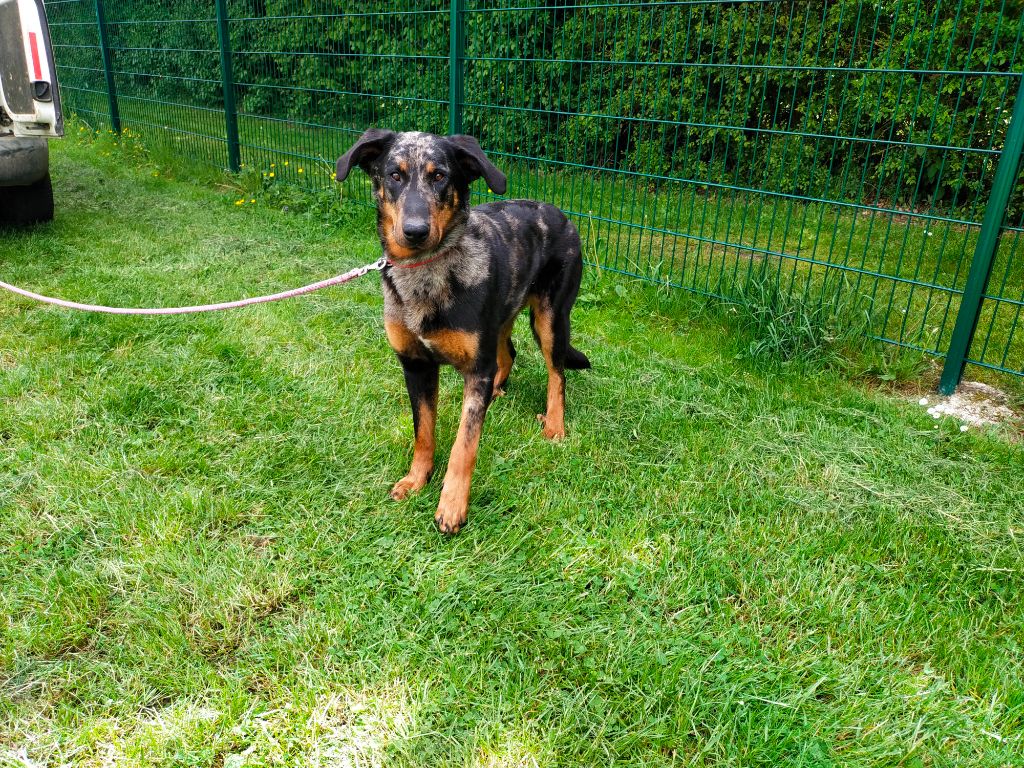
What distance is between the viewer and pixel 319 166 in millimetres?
7496

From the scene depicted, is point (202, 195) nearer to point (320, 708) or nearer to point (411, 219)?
point (411, 219)

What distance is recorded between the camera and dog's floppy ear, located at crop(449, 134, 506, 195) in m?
2.52

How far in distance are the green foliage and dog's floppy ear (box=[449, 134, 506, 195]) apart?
2.37 meters

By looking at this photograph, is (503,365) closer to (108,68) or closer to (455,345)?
(455,345)

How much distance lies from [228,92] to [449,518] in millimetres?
7391

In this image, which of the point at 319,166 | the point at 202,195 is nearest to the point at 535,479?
the point at 319,166

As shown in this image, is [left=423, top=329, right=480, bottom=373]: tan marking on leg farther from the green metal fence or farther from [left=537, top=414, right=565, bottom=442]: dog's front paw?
the green metal fence

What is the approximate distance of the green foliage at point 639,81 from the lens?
5020mm

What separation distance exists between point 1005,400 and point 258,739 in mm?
3962

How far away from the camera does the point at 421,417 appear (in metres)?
2.85

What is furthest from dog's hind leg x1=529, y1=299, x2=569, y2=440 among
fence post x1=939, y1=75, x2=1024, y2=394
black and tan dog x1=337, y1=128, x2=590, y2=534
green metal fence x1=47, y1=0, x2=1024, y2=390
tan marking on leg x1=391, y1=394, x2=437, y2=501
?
fence post x1=939, y1=75, x2=1024, y2=394

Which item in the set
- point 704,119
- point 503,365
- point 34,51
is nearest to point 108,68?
point 34,51

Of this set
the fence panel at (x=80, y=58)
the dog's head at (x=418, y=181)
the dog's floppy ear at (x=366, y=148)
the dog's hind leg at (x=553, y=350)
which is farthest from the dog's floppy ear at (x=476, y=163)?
the fence panel at (x=80, y=58)

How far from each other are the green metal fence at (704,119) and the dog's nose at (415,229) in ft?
8.70
